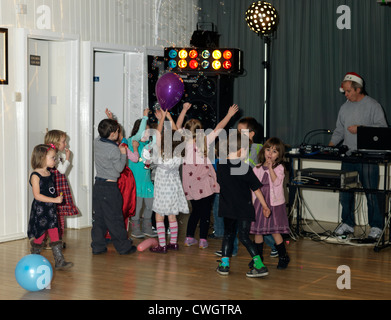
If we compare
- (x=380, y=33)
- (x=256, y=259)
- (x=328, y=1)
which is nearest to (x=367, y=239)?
(x=256, y=259)

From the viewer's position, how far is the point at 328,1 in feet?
23.6

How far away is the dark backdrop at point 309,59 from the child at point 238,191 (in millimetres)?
2777

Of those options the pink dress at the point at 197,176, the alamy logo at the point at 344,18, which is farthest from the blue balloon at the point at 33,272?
the alamy logo at the point at 344,18

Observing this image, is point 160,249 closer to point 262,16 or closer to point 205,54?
point 205,54

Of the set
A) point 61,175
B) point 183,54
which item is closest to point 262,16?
point 183,54

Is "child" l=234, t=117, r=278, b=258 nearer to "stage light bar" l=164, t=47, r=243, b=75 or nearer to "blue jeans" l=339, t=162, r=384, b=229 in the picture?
"blue jeans" l=339, t=162, r=384, b=229

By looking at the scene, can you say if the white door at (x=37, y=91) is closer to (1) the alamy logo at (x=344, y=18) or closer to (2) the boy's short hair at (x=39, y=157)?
(2) the boy's short hair at (x=39, y=157)

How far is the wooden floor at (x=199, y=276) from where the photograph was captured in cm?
432

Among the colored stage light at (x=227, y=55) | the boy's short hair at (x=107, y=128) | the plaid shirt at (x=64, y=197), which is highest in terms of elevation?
the colored stage light at (x=227, y=55)

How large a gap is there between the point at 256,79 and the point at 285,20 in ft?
2.64

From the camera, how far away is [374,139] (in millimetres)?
5848

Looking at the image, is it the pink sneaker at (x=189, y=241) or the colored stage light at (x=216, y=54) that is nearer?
the pink sneaker at (x=189, y=241)
